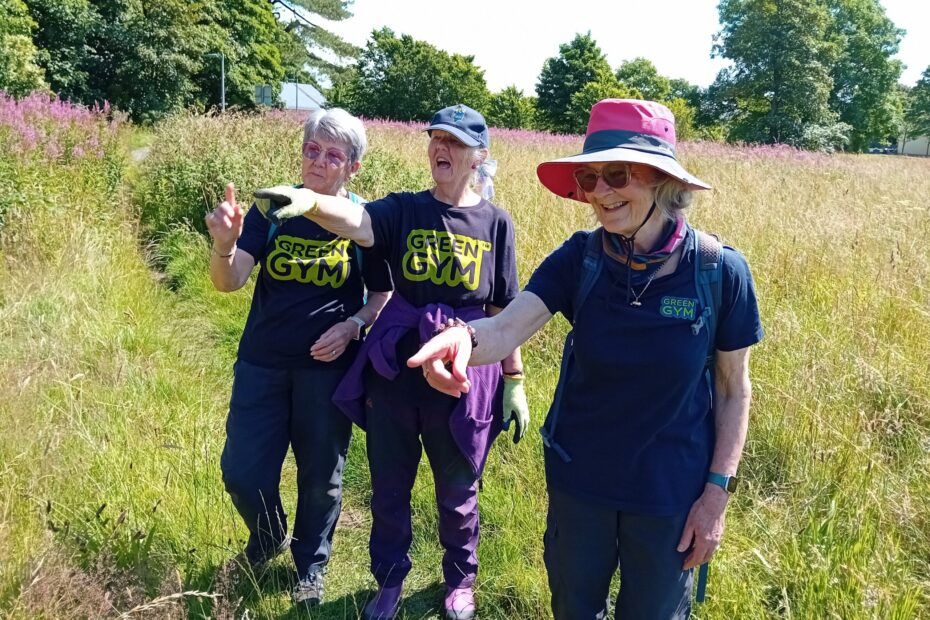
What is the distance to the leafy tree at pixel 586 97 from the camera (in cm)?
4077

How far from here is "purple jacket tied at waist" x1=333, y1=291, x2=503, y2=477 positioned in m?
2.25

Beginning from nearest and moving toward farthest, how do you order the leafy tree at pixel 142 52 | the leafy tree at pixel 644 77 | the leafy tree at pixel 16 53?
the leafy tree at pixel 16 53, the leafy tree at pixel 142 52, the leafy tree at pixel 644 77

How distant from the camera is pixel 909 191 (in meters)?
8.06

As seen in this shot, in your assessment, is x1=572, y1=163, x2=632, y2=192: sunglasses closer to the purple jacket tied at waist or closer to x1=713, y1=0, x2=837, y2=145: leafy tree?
the purple jacket tied at waist

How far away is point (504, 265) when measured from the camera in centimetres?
239

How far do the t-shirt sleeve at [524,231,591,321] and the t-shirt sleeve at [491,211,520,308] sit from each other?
56cm

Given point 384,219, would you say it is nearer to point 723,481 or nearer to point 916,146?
point 723,481

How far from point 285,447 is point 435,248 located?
96 cm

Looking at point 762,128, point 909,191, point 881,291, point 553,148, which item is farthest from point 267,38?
point 881,291

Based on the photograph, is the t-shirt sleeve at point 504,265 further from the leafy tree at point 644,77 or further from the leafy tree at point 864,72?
the leafy tree at point 644,77

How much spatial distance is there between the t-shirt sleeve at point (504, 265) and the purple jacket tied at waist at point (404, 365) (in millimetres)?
110

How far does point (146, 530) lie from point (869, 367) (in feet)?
10.7

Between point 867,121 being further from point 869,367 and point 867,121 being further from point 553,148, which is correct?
point 869,367

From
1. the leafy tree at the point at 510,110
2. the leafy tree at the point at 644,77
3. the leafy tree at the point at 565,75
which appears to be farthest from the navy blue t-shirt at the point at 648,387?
the leafy tree at the point at 644,77
